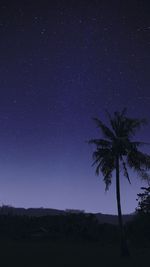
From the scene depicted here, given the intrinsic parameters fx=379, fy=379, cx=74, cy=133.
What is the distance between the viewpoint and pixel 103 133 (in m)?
37.8

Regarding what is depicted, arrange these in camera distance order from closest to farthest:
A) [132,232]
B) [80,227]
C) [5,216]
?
[132,232] → [80,227] → [5,216]

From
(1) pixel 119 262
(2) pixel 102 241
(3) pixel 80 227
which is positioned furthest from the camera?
(3) pixel 80 227

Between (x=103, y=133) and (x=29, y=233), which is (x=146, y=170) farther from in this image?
(x=29, y=233)

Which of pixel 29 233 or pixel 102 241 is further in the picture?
pixel 29 233

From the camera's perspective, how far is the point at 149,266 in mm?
29047

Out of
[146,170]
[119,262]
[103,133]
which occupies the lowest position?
[119,262]

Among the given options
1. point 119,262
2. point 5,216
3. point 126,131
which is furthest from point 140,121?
point 5,216

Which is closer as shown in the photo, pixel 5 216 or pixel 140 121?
pixel 140 121

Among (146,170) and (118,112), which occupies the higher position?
(118,112)

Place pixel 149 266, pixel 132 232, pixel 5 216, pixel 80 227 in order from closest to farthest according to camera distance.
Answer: pixel 149 266, pixel 132 232, pixel 80 227, pixel 5 216

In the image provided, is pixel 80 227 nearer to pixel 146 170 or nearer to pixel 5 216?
pixel 5 216

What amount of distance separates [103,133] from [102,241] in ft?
73.7

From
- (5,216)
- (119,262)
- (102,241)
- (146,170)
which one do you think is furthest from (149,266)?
(5,216)

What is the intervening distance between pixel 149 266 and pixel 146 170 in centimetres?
1049
